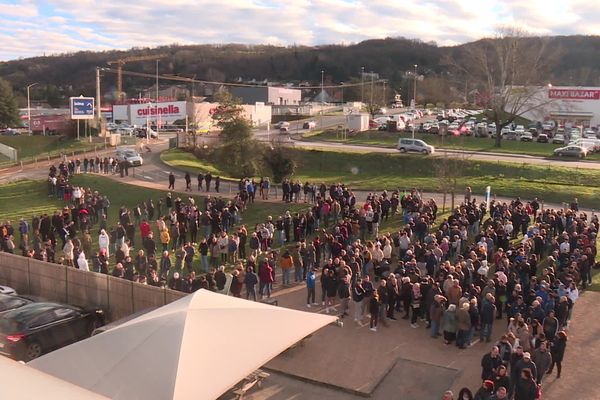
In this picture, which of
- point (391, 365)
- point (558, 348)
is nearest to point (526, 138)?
point (558, 348)

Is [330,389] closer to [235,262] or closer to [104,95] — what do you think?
[235,262]

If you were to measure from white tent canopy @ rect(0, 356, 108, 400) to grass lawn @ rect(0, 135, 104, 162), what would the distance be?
52963 mm

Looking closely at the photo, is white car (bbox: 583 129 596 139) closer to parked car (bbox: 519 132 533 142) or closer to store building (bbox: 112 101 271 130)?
parked car (bbox: 519 132 533 142)

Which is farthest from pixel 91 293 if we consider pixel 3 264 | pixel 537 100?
pixel 537 100

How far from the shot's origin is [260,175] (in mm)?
34719

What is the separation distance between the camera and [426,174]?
130ft

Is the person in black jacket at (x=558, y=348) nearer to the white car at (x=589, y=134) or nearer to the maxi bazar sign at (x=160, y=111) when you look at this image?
the white car at (x=589, y=134)

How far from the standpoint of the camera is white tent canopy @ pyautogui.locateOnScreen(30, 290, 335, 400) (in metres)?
9.56

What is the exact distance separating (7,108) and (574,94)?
240 feet

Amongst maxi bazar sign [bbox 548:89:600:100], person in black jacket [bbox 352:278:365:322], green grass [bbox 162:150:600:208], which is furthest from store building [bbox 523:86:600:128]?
person in black jacket [bbox 352:278:365:322]

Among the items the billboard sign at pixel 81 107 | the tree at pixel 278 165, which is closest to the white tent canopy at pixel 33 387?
the tree at pixel 278 165

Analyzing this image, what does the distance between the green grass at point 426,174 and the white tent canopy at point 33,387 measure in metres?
25.6

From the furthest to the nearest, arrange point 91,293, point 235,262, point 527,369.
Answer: point 235,262
point 91,293
point 527,369

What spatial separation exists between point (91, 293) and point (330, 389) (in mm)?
7839
